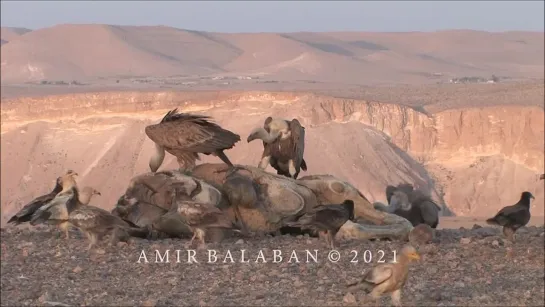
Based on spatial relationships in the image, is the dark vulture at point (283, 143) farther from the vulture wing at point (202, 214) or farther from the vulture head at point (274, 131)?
the vulture wing at point (202, 214)

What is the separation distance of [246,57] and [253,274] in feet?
521

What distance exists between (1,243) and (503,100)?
Answer: 4989cm

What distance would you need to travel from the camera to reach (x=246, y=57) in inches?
6668

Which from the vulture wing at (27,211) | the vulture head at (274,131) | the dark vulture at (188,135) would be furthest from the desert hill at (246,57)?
the vulture wing at (27,211)

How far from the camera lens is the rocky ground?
10.3 meters

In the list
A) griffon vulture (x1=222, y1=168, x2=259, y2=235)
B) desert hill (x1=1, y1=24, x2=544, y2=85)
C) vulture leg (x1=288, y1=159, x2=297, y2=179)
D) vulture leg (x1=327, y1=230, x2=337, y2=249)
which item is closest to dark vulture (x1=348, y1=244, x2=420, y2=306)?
vulture leg (x1=327, y1=230, x2=337, y2=249)

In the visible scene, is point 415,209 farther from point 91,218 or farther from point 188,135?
point 91,218

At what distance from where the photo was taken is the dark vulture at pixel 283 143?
587 inches

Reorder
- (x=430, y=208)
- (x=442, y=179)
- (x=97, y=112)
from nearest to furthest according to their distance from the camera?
1. (x=430, y=208)
2. (x=442, y=179)
3. (x=97, y=112)

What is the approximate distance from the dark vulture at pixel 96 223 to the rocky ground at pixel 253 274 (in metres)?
0.15

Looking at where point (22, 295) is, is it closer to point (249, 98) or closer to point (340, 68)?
point (249, 98)

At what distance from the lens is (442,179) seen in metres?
52.8

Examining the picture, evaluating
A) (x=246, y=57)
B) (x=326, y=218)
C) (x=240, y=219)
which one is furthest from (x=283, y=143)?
(x=246, y=57)

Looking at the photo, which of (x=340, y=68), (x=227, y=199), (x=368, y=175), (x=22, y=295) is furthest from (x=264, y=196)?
(x=340, y=68)
